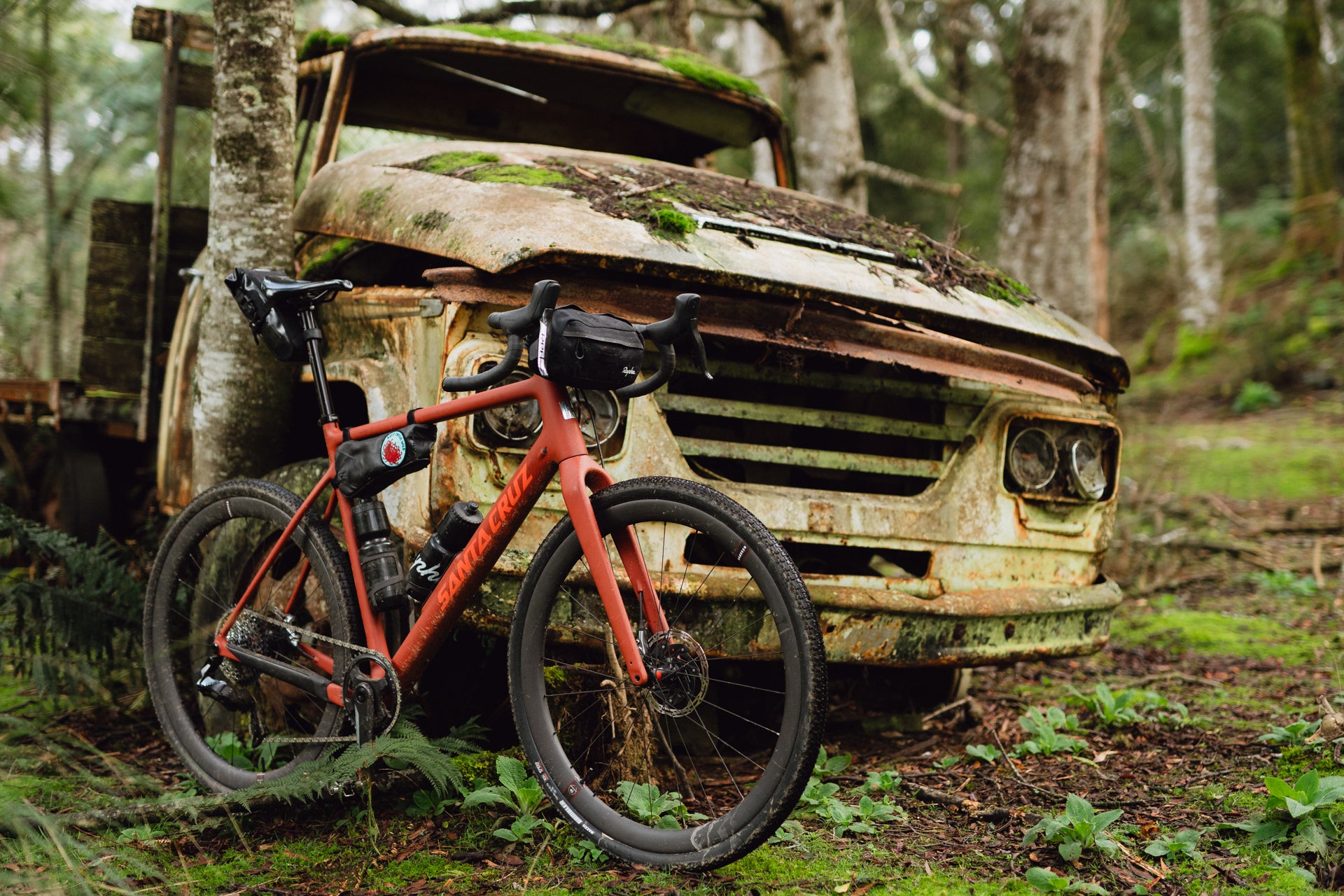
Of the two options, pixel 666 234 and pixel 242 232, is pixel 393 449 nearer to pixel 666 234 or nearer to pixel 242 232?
pixel 666 234

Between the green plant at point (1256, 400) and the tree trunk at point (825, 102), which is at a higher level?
the tree trunk at point (825, 102)

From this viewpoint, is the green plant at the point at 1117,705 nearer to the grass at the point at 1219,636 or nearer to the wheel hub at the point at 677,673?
the grass at the point at 1219,636

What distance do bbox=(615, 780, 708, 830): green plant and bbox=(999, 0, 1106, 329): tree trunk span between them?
4.77m

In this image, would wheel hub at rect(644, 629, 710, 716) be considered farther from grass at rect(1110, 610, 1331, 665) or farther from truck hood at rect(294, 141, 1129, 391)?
grass at rect(1110, 610, 1331, 665)

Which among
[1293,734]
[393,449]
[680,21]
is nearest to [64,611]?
[393,449]

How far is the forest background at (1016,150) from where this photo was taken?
6.07 m

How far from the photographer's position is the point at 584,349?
6.48 feet

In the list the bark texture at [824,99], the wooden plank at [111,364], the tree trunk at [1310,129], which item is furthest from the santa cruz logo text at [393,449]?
the tree trunk at [1310,129]

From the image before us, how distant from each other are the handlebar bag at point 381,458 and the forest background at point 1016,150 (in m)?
1.84

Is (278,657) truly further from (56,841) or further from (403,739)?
(56,841)

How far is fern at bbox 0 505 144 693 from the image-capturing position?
298cm

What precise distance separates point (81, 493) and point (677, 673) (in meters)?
4.12

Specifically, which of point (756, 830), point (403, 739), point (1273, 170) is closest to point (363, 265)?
point (403, 739)

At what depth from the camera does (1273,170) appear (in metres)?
22.7
